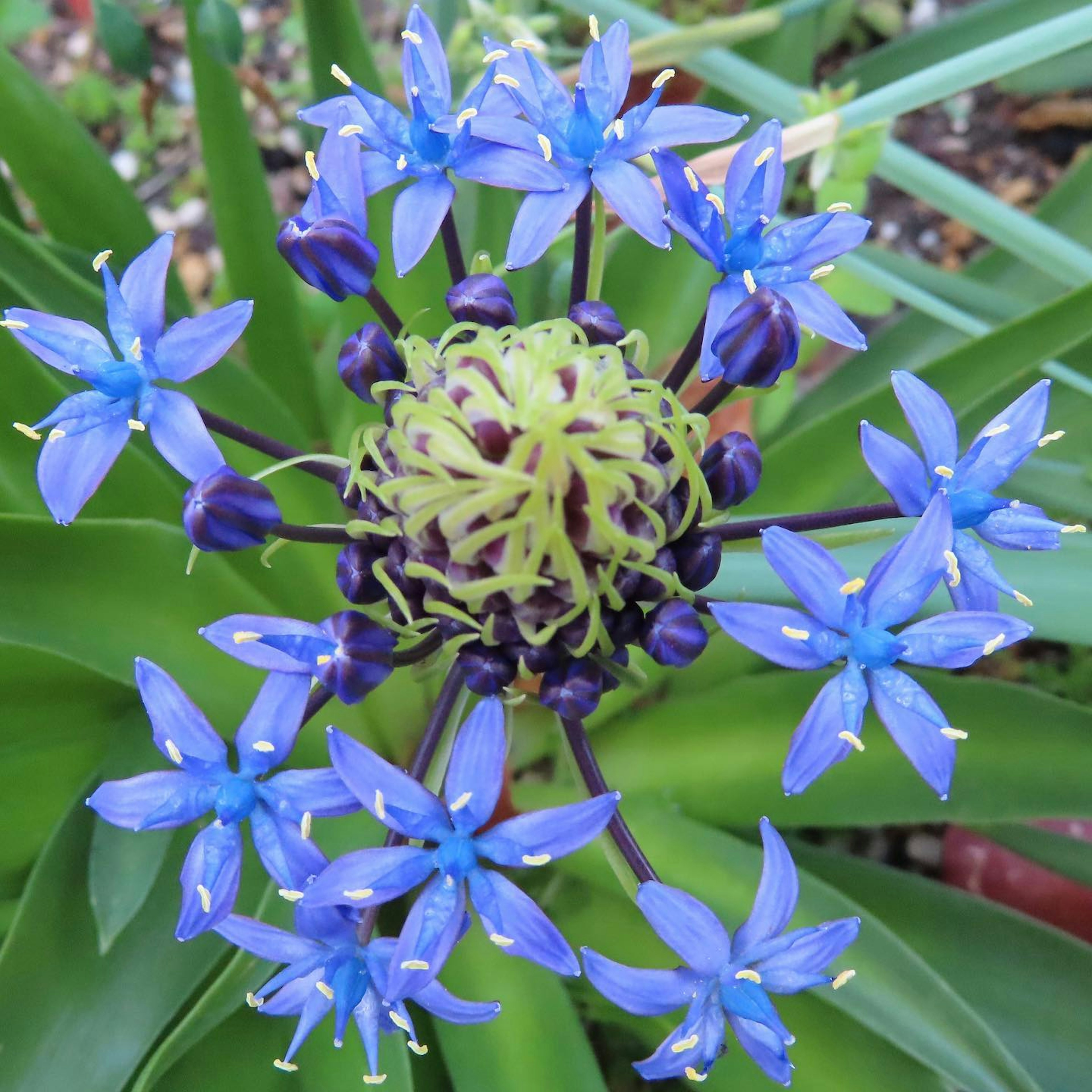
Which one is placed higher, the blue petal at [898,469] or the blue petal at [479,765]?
the blue petal at [898,469]

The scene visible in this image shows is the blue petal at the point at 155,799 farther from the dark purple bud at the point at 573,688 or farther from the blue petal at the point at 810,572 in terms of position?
the blue petal at the point at 810,572

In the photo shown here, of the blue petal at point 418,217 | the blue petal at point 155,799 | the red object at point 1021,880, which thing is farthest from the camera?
the red object at point 1021,880

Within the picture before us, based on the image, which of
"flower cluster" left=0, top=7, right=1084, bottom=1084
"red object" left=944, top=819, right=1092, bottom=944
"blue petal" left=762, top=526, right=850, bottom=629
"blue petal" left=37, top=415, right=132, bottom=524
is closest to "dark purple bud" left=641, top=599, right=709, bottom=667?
"flower cluster" left=0, top=7, right=1084, bottom=1084

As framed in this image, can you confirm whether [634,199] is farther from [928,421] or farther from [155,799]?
[155,799]

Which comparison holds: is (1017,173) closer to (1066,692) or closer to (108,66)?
(1066,692)

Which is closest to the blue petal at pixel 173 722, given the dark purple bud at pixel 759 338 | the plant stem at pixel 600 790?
the plant stem at pixel 600 790

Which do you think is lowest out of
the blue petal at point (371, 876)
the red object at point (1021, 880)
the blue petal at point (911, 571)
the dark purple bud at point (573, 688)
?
the red object at point (1021, 880)
